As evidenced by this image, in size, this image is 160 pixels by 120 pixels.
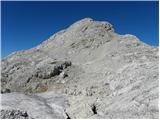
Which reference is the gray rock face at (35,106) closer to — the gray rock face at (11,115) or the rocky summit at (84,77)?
the rocky summit at (84,77)

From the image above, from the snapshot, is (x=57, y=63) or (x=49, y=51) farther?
(x=49, y=51)

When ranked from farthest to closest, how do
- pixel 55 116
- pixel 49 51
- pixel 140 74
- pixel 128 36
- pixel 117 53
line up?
1. pixel 49 51
2. pixel 128 36
3. pixel 117 53
4. pixel 140 74
5. pixel 55 116

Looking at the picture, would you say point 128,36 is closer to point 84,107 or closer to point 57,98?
point 57,98

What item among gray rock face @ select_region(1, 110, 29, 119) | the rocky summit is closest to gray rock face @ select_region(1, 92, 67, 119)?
the rocky summit

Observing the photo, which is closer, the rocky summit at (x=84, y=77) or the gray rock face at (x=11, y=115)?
the gray rock face at (x=11, y=115)

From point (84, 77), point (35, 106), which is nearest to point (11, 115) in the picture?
point (35, 106)

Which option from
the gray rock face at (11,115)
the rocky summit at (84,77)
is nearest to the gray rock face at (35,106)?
the rocky summit at (84,77)

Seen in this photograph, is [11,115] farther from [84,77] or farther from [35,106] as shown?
[84,77]

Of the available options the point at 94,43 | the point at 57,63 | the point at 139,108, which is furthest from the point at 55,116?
the point at 94,43
